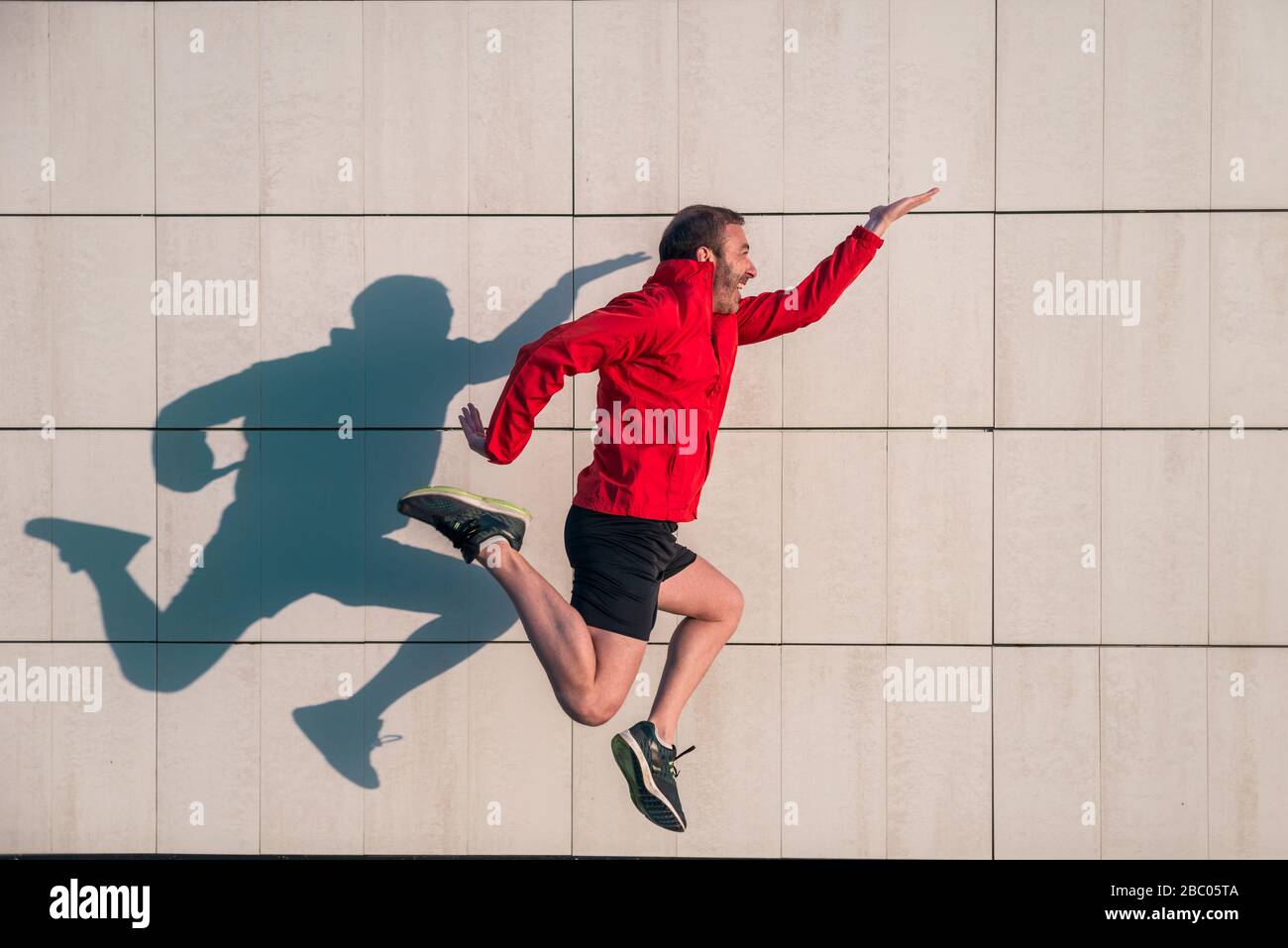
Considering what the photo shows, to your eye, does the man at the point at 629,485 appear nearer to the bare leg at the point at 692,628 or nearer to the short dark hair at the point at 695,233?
the short dark hair at the point at 695,233

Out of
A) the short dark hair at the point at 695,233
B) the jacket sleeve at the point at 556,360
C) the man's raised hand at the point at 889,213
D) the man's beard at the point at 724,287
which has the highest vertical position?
the man's raised hand at the point at 889,213

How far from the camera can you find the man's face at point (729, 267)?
154 inches

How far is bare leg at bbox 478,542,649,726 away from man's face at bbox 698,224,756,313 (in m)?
1.40

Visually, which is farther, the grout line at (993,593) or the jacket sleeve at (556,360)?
the grout line at (993,593)

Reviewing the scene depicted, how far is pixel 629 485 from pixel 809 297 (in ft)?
4.16

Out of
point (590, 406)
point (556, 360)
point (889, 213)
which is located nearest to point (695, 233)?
point (556, 360)

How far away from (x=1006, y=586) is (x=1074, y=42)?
2812 mm

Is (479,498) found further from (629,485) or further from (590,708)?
(590,708)

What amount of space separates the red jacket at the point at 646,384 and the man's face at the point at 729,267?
0.05 meters

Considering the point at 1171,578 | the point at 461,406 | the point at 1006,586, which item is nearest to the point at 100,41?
the point at 461,406

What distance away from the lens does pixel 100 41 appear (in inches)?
187

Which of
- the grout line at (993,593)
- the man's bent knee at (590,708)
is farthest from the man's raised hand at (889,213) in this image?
the man's bent knee at (590,708)

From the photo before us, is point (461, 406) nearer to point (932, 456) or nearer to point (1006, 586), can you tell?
point (932, 456)

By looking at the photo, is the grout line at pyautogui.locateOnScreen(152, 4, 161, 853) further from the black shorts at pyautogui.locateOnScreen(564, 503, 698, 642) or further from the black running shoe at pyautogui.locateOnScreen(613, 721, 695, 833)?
the black running shoe at pyautogui.locateOnScreen(613, 721, 695, 833)
